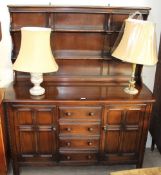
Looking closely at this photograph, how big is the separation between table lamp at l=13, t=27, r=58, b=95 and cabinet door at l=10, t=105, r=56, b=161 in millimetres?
325

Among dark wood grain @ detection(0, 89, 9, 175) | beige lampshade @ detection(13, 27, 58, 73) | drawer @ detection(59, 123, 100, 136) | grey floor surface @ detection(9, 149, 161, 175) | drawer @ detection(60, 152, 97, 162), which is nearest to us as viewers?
beige lampshade @ detection(13, 27, 58, 73)

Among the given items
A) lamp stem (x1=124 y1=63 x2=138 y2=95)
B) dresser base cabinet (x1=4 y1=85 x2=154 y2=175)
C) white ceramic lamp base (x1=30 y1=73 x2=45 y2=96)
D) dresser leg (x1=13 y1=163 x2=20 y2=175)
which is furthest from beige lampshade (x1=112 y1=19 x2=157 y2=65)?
dresser leg (x1=13 y1=163 x2=20 y2=175)

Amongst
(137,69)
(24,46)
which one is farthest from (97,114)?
(24,46)

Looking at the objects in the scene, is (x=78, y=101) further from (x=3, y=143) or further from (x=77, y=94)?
(x=3, y=143)

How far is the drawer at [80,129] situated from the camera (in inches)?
80.6

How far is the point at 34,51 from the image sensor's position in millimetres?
1855

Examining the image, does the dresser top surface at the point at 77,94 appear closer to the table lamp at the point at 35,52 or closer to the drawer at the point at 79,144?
the table lamp at the point at 35,52

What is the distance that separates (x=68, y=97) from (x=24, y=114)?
398mm

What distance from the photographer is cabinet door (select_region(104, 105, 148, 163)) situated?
2.02 metres

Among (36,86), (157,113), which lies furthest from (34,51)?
(157,113)

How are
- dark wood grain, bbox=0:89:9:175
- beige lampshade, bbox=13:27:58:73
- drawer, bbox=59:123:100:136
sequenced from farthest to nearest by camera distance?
drawer, bbox=59:123:100:136 < dark wood grain, bbox=0:89:9:175 < beige lampshade, bbox=13:27:58:73

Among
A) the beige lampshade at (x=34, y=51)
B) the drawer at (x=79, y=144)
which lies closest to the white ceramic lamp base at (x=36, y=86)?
the beige lampshade at (x=34, y=51)

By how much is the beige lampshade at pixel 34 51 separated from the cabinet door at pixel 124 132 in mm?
659

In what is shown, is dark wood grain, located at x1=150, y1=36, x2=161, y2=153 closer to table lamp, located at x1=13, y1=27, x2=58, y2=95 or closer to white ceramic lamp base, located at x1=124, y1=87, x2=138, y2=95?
white ceramic lamp base, located at x1=124, y1=87, x2=138, y2=95
